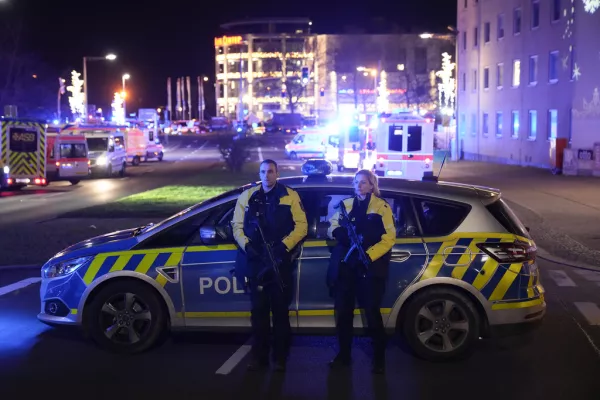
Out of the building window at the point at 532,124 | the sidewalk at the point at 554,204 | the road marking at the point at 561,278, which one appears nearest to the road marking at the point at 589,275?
the road marking at the point at 561,278

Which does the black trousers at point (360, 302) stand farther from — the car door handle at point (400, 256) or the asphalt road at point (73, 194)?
the asphalt road at point (73, 194)

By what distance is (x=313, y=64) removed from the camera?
124375 millimetres

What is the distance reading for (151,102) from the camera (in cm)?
12988

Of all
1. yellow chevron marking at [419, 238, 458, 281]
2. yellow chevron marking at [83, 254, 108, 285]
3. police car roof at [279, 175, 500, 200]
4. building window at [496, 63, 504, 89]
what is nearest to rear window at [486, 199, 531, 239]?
police car roof at [279, 175, 500, 200]

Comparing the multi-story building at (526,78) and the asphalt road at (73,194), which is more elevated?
the multi-story building at (526,78)

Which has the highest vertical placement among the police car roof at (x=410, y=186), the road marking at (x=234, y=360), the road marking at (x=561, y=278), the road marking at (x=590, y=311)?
the police car roof at (x=410, y=186)

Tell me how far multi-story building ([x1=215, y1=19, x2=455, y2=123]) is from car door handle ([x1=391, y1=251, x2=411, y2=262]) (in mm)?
95669

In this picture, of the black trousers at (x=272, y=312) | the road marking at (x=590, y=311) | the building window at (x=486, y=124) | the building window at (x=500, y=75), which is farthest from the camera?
the building window at (x=486, y=124)

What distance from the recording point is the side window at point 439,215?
23.5ft

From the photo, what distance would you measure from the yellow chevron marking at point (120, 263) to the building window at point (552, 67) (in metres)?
35.0

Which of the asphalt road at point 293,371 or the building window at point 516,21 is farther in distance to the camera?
the building window at point 516,21

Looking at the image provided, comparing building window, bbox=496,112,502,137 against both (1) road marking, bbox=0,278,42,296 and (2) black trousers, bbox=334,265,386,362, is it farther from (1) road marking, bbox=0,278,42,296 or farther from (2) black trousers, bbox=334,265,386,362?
(2) black trousers, bbox=334,265,386,362

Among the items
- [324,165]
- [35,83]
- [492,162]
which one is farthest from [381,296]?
[35,83]

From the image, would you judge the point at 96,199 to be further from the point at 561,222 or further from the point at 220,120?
the point at 220,120
